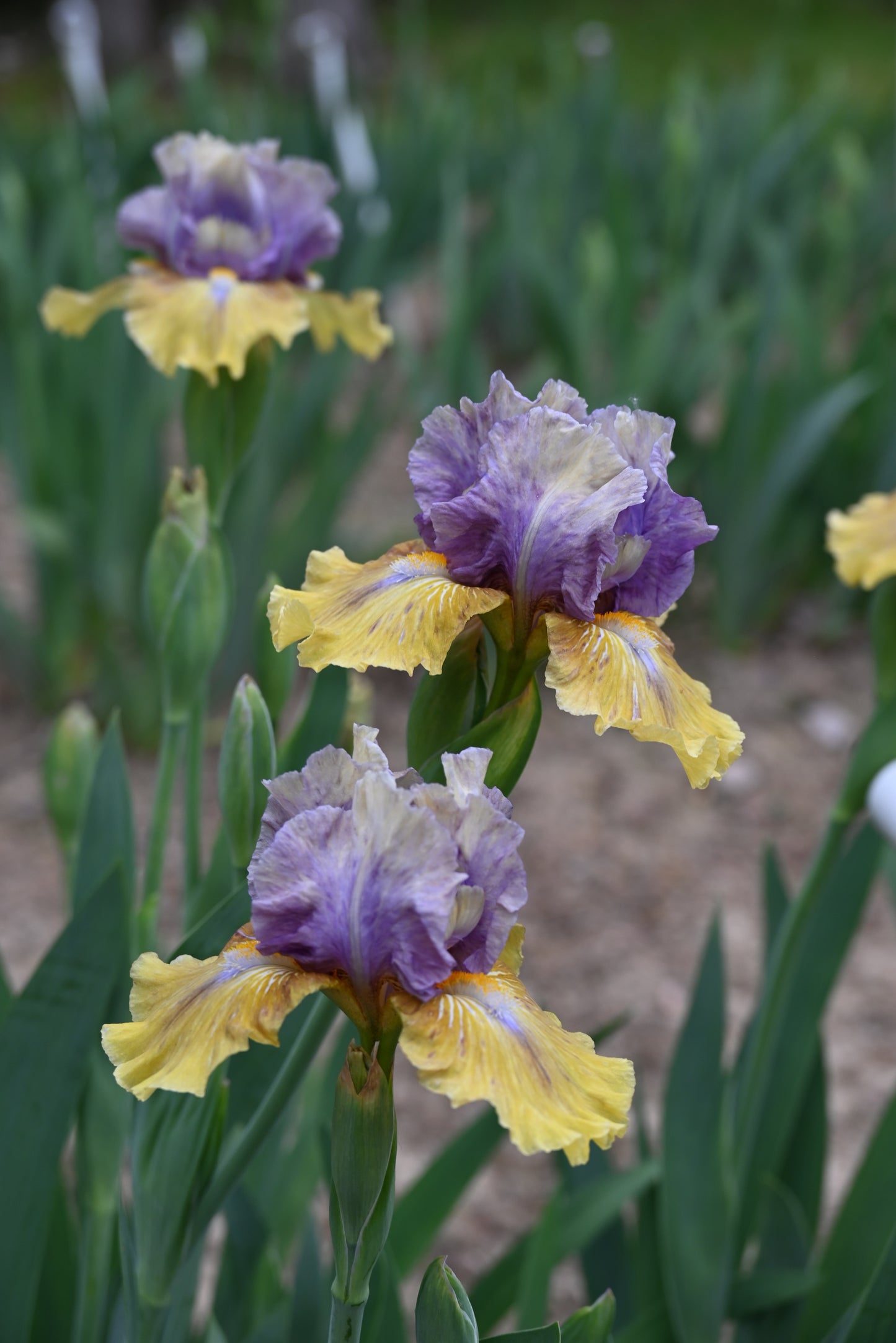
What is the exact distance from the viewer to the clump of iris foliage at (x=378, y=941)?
0.55 meters

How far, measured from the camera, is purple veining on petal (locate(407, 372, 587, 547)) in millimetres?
655

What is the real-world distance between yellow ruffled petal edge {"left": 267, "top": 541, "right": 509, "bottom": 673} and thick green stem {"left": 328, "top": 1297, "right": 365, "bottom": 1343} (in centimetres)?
31

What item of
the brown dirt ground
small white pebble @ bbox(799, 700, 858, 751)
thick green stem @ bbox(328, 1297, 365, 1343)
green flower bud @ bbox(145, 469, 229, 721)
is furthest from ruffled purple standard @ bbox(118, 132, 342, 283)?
small white pebble @ bbox(799, 700, 858, 751)

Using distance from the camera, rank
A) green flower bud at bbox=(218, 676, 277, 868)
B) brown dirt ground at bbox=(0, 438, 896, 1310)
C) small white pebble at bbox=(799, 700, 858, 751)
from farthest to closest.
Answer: small white pebble at bbox=(799, 700, 858, 751) < brown dirt ground at bbox=(0, 438, 896, 1310) < green flower bud at bbox=(218, 676, 277, 868)

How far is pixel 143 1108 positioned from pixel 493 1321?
47cm

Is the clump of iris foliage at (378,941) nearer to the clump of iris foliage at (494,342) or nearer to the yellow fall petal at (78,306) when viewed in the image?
the yellow fall petal at (78,306)

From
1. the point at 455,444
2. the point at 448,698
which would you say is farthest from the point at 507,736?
the point at 455,444

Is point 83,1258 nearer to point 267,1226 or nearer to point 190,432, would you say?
point 267,1226

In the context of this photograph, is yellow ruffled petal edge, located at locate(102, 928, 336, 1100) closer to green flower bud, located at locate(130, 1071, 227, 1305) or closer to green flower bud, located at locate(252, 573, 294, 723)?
green flower bud, located at locate(130, 1071, 227, 1305)

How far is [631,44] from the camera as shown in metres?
10.7

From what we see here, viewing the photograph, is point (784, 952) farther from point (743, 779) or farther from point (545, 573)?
point (743, 779)

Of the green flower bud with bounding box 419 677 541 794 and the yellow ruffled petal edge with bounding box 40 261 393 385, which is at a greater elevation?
the yellow ruffled petal edge with bounding box 40 261 393 385

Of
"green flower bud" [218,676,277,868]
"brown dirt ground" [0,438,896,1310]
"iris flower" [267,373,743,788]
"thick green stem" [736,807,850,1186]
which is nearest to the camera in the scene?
"iris flower" [267,373,743,788]

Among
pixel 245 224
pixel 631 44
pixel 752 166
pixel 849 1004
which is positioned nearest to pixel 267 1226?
pixel 245 224
